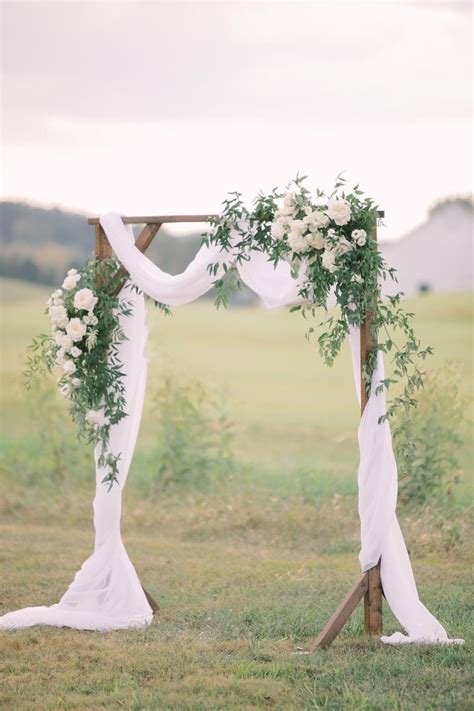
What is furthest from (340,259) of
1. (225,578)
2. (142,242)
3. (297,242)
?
(225,578)

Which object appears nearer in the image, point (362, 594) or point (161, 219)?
point (362, 594)

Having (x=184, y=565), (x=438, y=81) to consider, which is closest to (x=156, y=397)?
(x=184, y=565)

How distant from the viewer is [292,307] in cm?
579

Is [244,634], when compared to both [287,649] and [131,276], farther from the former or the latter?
[131,276]

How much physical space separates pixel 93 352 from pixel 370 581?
222cm

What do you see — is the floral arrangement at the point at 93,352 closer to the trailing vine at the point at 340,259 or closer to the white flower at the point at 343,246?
the trailing vine at the point at 340,259

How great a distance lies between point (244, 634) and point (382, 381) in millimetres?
1733

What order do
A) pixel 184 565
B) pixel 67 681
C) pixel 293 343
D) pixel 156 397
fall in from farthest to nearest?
pixel 293 343 < pixel 156 397 < pixel 184 565 < pixel 67 681

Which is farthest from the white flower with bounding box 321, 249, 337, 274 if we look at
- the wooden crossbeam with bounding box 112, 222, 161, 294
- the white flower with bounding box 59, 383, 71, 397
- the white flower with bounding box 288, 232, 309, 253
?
the white flower with bounding box 59, 383, 71, 397

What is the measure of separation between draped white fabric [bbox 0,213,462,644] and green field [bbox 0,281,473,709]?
0.76 feet

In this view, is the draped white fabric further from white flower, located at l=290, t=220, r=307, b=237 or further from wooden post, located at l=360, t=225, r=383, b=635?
white flower, located at l=290, t=220, r=307, b=237

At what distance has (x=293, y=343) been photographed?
26.3m

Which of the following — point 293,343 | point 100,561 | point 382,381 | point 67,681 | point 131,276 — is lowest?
point 67,681

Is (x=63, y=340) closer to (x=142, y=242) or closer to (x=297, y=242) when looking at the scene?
(x=142, y=242)
